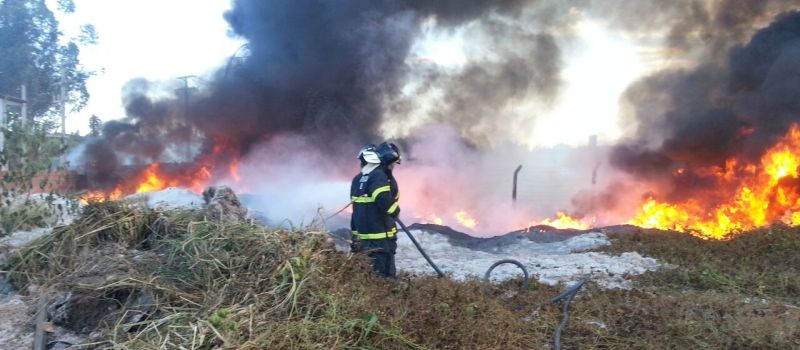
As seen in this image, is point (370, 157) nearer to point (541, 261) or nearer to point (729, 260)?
point (541, 261)

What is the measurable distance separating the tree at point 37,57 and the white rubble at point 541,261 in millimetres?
19394

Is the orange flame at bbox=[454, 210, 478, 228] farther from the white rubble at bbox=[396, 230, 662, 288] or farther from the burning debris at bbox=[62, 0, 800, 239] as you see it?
the white rubble at bbox=[396, 230, 662, 288]

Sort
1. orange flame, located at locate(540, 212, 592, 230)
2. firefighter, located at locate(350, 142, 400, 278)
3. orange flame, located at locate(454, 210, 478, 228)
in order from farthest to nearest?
orange flame, located at locate(454, 210, 478, 228), orange flame, located at locate(540, 212, 592, 230), firefighter, located at locate(350, 142, 400, 278)

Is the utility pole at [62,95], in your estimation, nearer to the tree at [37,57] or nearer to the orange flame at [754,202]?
the tree at [37,57]

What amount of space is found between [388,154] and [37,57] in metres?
23.7

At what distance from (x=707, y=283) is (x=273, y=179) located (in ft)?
44.8

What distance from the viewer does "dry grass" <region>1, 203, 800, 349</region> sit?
153 inches

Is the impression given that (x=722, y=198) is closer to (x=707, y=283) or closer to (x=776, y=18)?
(x=776, y=18)

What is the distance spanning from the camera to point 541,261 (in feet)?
29.8

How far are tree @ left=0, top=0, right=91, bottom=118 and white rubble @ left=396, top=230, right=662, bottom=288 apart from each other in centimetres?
1939

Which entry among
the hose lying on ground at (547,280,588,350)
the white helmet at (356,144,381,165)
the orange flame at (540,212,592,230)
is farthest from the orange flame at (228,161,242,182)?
→ the hose lying on ground at (547,280,588,350)

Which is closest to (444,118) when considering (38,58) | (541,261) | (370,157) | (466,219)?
(466,219)

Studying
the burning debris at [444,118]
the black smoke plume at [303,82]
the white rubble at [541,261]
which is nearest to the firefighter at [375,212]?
the white rubble at [541,261]

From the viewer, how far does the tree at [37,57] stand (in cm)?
2286
